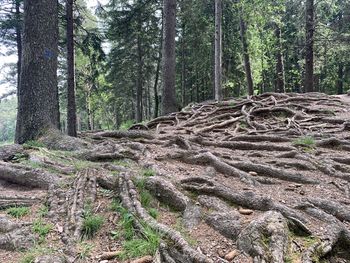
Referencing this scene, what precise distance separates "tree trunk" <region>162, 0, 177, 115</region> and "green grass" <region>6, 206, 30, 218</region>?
6.92 meters

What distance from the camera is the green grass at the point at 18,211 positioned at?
120 inches

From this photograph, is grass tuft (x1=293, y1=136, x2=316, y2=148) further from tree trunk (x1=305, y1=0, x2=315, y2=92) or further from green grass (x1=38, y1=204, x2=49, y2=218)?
tree trunk (x1=305, y1=0, x2=315, y2=92)

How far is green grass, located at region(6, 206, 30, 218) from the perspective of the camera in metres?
3.06

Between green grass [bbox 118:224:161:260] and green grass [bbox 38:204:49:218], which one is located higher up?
green grass [bbox 38:204:49:218]

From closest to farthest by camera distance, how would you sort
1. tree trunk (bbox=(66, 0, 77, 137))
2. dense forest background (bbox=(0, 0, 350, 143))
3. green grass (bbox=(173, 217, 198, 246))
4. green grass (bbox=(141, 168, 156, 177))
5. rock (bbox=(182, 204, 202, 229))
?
green grass (bbox=(173, 217, 198, 246)) < rock (bbox=(182, 204, 202, 229)) < green grass (bbox=(141, 168, 156, 177)) < tree trunk (bbox=(66, 0, 77, 137)) < dense forest background (bbox=(0, 0, 350, 143))

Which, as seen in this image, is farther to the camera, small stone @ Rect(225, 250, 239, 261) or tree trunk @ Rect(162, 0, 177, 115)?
tree trunk @ Rect(162, 0, 177, 115)

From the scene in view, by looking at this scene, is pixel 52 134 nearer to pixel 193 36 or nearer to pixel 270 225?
pixel 270 225

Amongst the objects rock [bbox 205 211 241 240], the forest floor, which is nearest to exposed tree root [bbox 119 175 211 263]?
the forest floor

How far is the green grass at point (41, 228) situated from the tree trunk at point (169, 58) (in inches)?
281

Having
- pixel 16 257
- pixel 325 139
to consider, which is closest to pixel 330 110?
pixel 325 139

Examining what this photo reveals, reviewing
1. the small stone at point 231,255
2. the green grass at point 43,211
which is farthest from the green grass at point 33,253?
the small stone at point 231,255

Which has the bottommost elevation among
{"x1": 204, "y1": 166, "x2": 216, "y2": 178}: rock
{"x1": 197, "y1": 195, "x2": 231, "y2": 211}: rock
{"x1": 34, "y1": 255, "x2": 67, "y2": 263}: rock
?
{"x1": 34, "y1": 255, "x2": 67, "y2": 263}: rock

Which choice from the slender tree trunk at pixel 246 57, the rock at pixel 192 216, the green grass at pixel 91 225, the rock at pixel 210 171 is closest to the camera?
the green grass at pixel 91 225

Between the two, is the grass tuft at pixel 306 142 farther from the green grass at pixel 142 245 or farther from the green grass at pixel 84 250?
the green grass at pixel 84 250
